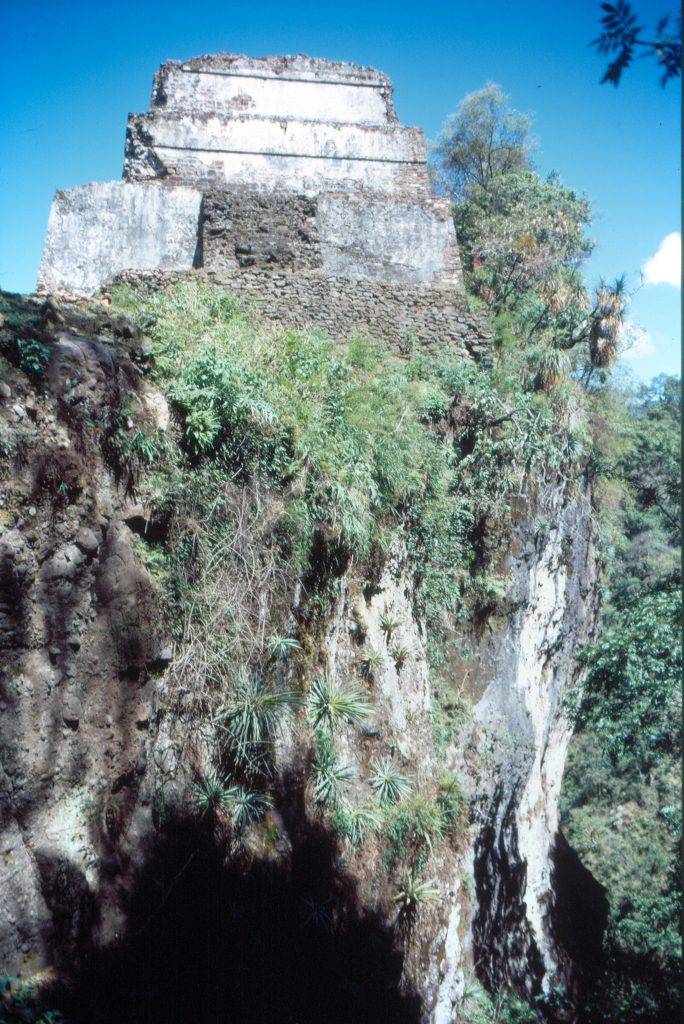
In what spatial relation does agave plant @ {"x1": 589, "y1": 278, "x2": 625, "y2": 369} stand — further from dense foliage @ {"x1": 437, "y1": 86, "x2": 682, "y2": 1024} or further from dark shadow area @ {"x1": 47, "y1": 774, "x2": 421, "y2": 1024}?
dark shadow area @ {"x1": 47, "y1": 774, "x2": 421, "y2": 1024}

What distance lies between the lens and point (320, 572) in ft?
20.3

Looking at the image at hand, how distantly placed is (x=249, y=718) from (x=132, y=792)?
95 centimetres

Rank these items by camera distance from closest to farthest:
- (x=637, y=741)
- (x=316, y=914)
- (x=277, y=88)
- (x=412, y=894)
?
(x=316, y=914) → (x=412, y=894) → (x=637, y=741) → (x=277, y=88)

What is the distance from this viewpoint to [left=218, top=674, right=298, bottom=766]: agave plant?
15.4 ft

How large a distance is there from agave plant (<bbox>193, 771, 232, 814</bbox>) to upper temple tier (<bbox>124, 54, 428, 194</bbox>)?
10867mm

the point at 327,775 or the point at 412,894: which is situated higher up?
the point at 327,775

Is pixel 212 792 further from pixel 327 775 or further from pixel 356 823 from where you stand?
pixel 356 823

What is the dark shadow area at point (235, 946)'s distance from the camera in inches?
150

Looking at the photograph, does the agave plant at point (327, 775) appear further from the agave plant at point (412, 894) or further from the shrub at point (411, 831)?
the agave plant at point (412, 894)

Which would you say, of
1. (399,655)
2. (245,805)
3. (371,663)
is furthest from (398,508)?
(245,805)

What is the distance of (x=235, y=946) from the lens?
14.2 ft

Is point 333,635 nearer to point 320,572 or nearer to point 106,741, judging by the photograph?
point 320,572

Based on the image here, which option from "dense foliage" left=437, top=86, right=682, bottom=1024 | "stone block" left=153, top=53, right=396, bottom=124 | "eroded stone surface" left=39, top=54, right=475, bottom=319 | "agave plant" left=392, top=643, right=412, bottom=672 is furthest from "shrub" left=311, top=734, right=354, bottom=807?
"stone block" left=153, top=53, right=396, bottom=124

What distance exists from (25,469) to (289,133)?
436 inches
